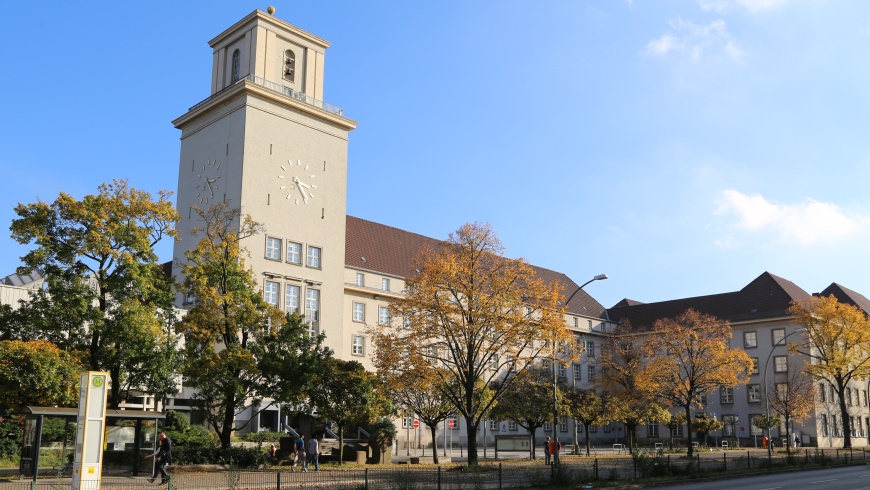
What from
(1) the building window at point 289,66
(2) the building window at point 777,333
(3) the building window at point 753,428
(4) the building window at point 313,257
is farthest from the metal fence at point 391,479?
(2) the building window at point 777,333

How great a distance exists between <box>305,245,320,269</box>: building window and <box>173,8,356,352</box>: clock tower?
8 centimetres

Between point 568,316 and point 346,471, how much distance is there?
186 ft

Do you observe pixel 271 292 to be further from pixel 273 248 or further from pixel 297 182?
pixel 297 182

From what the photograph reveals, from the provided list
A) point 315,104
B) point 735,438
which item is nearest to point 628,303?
point 735,438

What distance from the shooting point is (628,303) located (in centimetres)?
10388

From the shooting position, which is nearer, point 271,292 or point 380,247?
point 271,292

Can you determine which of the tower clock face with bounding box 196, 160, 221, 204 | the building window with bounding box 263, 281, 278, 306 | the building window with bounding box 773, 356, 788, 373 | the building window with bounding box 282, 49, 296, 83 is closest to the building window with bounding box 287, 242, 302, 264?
the building window with bounding box 263, 281, 278, 306

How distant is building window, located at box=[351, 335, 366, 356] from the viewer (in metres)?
64.9

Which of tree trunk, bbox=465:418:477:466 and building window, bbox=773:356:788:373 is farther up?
building window, bbox=773:356:788:373

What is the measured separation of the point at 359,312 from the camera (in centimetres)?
6662

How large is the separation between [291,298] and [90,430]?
38346mm

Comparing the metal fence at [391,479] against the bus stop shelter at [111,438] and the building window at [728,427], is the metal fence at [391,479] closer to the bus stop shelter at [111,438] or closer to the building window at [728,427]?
the bus stop shelter at [111,438]

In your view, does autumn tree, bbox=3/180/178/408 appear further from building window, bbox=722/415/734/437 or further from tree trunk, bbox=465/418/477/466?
building window, bbox=722/415/734/437

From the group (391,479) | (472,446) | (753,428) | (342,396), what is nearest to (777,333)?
(753,428)
